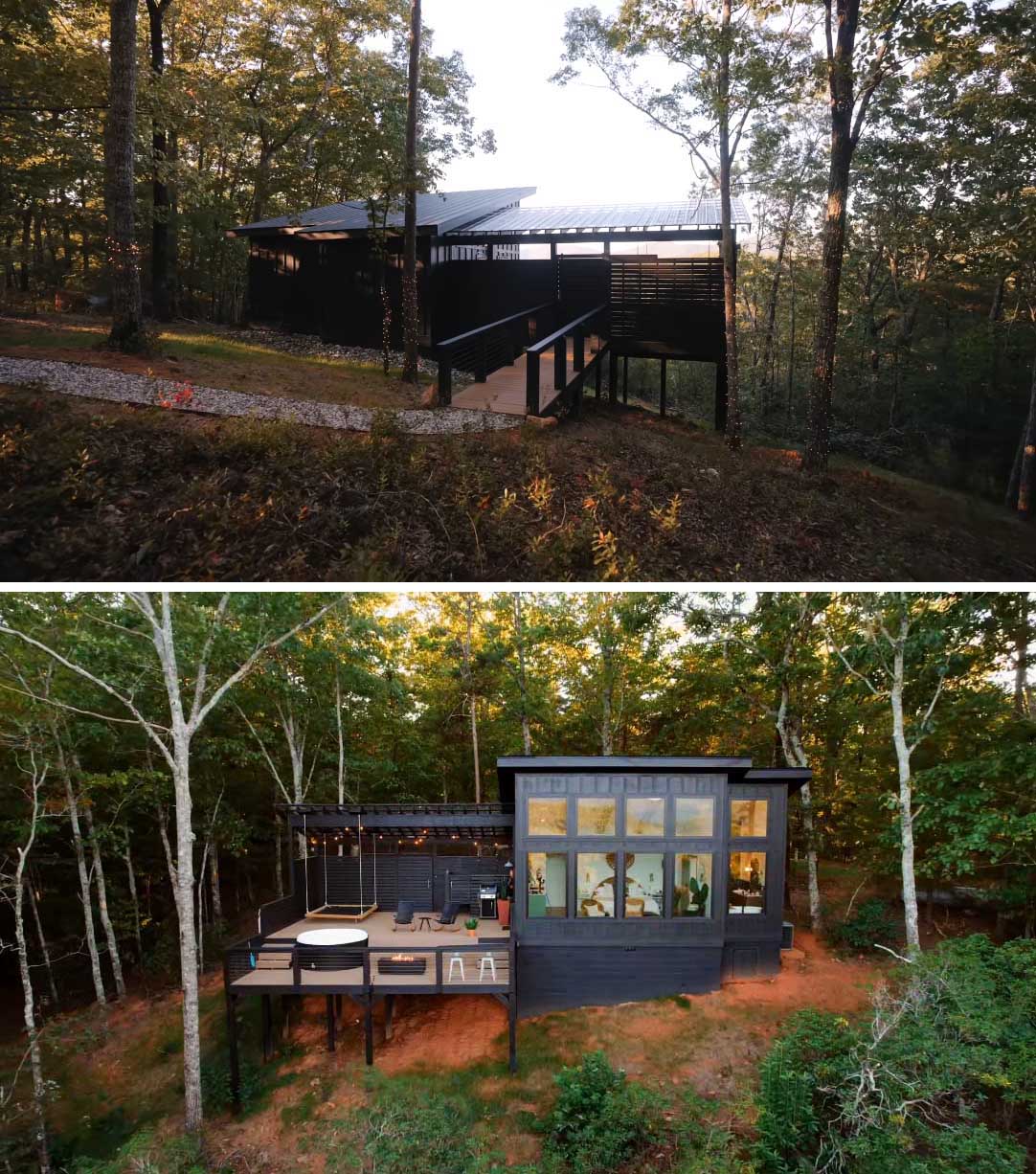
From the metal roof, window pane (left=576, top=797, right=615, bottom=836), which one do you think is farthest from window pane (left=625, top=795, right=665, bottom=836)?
the metal roof

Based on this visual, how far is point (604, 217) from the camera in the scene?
9984mm

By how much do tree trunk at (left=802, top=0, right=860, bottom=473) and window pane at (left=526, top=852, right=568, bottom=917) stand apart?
605 centimetres

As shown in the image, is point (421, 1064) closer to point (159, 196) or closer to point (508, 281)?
point (508, 281)

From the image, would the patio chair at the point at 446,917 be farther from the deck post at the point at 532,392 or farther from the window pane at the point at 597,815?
the deck post at the point at 532,392

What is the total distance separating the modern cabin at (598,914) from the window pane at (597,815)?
13mm

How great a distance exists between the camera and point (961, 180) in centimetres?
855

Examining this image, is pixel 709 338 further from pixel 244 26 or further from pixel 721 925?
pixel 721 925

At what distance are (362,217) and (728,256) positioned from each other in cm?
516

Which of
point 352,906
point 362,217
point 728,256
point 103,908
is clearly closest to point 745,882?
point 352,906

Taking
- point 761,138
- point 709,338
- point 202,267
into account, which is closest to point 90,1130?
point 202,267

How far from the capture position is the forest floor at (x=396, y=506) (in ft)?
18.6

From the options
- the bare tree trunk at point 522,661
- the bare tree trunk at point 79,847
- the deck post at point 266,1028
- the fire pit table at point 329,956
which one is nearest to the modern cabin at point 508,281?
the bare tree trunk at point 522,661

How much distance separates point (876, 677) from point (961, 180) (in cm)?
700

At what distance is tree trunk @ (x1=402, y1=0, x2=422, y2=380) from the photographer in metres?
7.47
